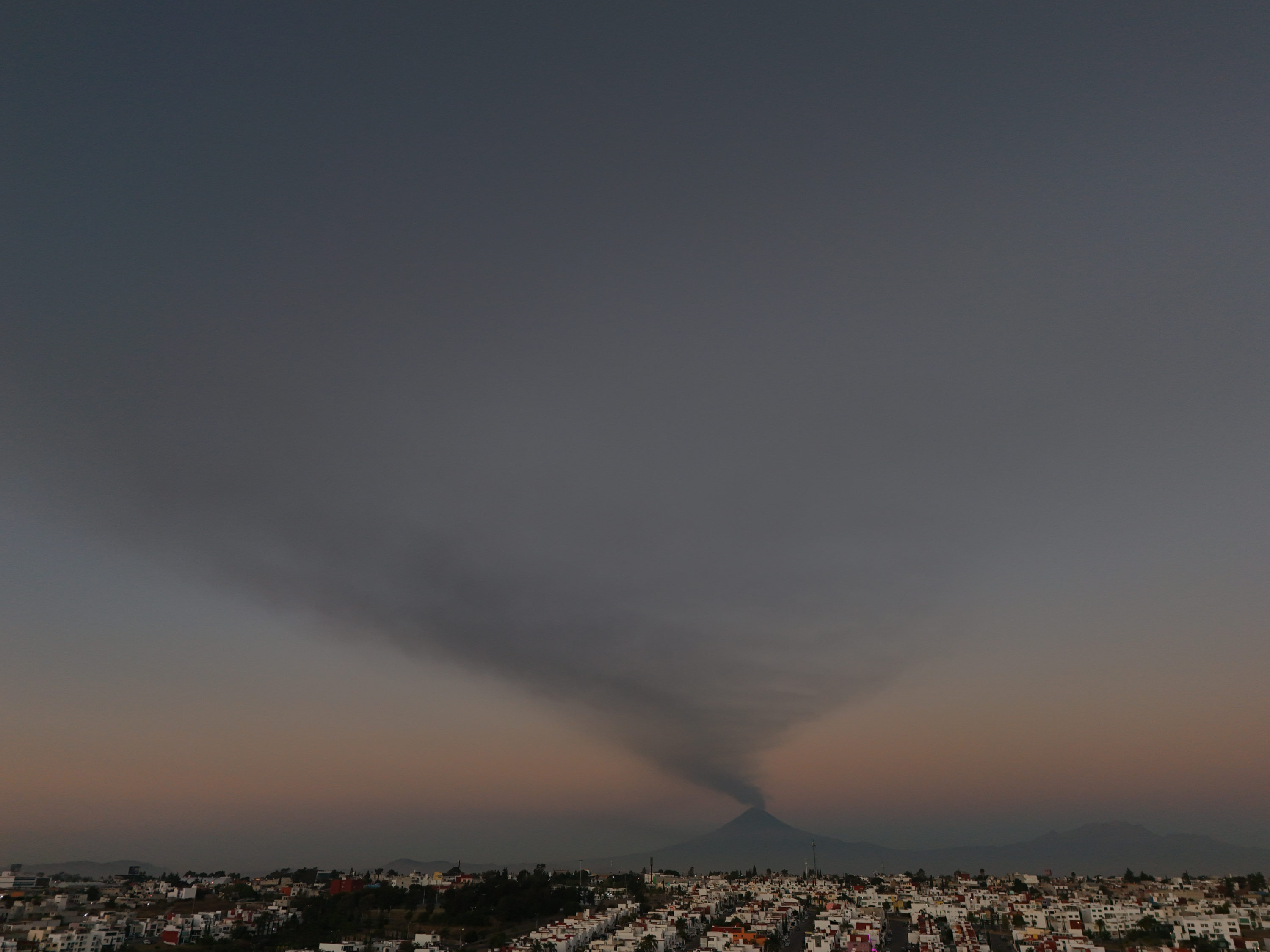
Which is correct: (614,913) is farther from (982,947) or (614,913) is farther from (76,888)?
(76,888)

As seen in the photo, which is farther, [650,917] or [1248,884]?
[1248,884]

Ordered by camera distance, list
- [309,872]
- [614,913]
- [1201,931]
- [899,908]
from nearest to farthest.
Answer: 1. [1201,931]
2. [614,913]
3. [899,908]
4. [309,872]

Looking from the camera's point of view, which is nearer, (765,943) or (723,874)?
(765,943)

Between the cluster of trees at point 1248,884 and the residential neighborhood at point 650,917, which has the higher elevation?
the cluster of trees at point 1248,884

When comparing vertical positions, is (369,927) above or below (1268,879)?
below

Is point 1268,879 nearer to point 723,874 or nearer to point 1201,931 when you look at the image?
point 1201,931

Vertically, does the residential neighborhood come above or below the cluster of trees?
below

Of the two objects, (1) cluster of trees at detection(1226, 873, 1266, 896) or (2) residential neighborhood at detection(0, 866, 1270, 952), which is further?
(1) cluster of trees at detection(1226, 873, 1266, 896)

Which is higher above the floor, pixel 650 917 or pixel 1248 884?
pixel 1248 884

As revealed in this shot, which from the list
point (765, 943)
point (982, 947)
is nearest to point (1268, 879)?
point (982, 947)

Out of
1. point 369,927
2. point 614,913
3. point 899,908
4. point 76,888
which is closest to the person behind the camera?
point 369,927

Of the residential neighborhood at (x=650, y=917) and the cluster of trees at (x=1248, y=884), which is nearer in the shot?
the residential neighborhood at (x=650, y=917)
